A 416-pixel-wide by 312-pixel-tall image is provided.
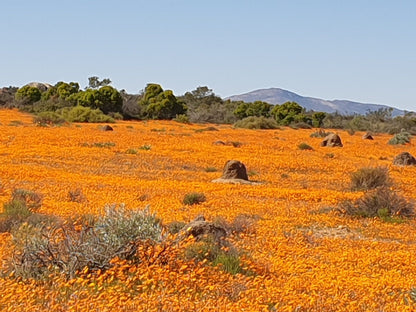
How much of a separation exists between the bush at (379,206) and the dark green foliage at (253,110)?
57350mm

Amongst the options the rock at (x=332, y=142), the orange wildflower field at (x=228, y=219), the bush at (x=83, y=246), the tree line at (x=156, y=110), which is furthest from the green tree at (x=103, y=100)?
the bush at (x=83, y=246)

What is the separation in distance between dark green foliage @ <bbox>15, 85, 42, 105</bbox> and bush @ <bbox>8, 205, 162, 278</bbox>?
2520 inches

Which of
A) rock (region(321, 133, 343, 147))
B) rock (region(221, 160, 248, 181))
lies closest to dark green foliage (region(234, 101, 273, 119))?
rock (region(321, 133, 343, 147))

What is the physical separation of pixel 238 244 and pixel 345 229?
391 cm

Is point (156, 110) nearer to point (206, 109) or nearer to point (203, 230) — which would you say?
point (206, 109)

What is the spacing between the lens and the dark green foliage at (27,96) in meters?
69.2

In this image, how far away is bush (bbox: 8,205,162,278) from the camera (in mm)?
7176

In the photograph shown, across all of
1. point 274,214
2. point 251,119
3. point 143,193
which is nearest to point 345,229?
point 274,214

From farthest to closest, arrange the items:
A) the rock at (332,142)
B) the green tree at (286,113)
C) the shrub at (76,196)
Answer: the green tree at (286,113) < the rock at (332,142) < the shrub at (76,196)

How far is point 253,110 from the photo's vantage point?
2879 inches

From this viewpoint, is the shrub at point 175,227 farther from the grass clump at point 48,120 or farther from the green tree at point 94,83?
the green tree at point 94,83

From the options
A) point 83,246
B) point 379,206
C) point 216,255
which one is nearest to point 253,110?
point 379,206

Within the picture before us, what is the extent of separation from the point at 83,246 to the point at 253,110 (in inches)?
2613

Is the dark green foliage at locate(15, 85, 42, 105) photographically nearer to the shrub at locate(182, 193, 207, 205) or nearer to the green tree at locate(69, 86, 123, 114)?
the green tree at locate(69, 86, 123, 114)
